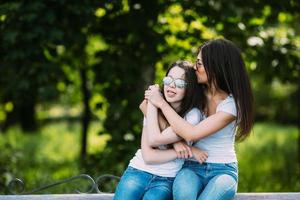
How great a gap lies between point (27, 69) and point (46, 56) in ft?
0.69

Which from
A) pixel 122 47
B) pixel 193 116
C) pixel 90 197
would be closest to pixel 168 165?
pixel 193 116

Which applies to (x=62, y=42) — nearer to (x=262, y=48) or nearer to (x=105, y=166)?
(x=105, y=166)

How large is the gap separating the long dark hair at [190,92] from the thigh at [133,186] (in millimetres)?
416

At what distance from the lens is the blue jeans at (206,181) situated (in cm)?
283

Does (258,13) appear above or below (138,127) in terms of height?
above

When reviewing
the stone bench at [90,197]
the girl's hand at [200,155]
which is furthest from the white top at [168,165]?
the stone bench at [90,197]

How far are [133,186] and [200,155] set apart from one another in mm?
402

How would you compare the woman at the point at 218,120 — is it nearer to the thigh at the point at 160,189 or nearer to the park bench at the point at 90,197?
the thigh at the point at 160,189

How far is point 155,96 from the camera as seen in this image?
3.08 metres

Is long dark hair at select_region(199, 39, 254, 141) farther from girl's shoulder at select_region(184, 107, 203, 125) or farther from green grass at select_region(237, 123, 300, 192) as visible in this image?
green grass at select_region(237, 123, 300, 192)

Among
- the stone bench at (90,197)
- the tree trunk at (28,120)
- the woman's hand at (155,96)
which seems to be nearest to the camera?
the woman's hand at (155,96)

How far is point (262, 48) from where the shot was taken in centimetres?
534

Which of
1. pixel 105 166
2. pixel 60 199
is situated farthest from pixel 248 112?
pixel 105 166

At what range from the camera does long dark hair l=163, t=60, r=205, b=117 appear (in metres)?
3.03
